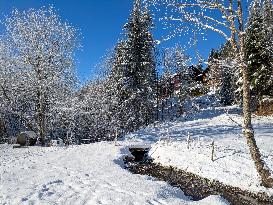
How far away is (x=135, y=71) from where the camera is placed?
48.5 meters

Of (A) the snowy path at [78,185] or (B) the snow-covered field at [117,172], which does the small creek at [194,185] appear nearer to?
(B) the snow-covered field at [117,172]

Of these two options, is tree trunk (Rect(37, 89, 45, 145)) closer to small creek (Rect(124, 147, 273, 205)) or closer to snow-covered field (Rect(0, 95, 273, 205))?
snow-covered field (Rect(0, 95, 273, 205))

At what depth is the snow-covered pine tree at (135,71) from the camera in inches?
1893

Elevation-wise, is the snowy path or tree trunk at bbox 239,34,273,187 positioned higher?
tree trunk at bbox 239,34,273,187

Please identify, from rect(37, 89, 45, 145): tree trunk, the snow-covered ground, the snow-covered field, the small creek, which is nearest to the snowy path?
the snow-covered field

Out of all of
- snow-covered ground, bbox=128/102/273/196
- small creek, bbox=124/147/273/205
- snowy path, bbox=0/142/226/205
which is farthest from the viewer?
snow-covered ground, bbox=128/102/273/196

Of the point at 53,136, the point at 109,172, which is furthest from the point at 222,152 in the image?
the point at 53,136

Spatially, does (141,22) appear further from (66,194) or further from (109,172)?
(66,194)

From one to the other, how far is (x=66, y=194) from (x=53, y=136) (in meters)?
35.9

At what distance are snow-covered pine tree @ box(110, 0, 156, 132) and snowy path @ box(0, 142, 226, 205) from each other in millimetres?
24713

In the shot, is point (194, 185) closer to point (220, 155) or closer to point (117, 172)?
point (117, 172)

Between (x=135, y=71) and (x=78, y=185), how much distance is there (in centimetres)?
3366

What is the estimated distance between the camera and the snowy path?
1347 centimetres

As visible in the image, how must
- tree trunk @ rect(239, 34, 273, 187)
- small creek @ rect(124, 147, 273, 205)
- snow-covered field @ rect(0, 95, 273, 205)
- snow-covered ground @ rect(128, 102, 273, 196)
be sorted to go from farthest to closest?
snow-covered ground @ rect(128, 102, 273, 196) < small creek @ rect(124, 147, 273, 205) < tree trunk @ rect(239, 34, 273, 187) < snow-covered field @ rect(0, 95, 273, 205)
